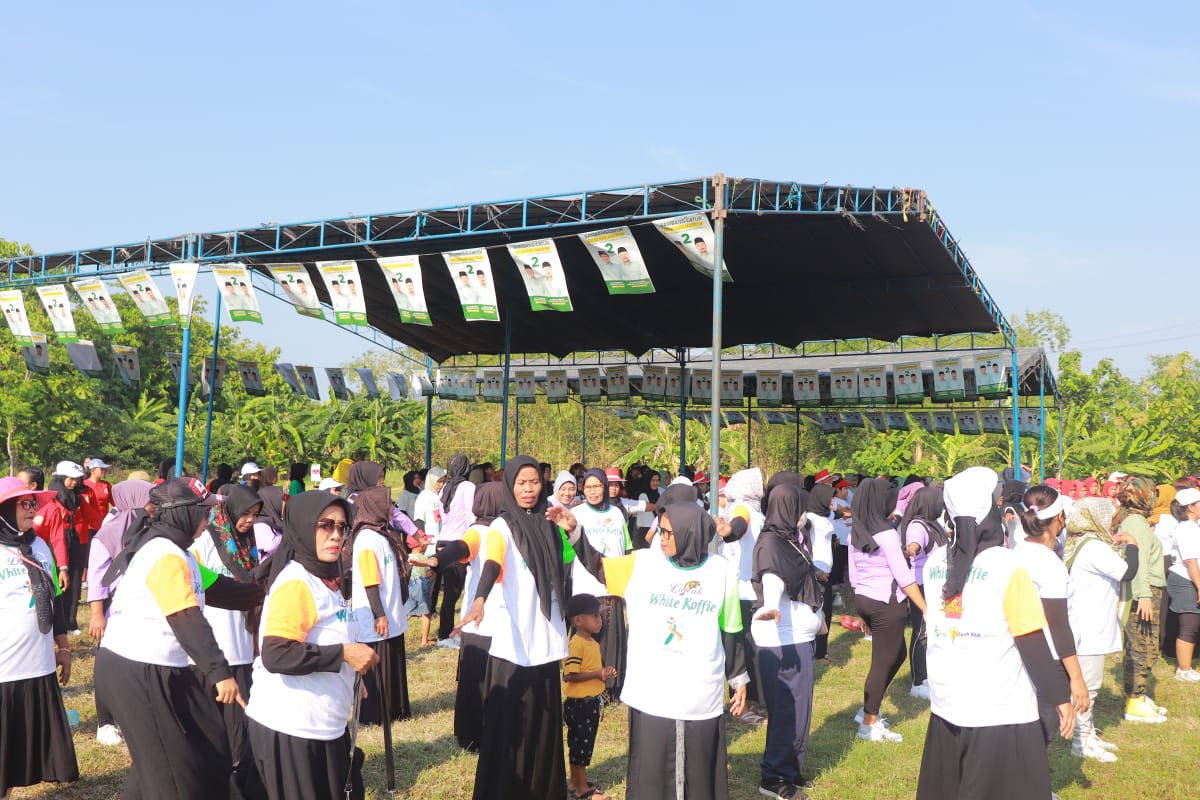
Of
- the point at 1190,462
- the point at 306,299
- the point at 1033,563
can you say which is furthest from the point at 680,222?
the point at 1190,462

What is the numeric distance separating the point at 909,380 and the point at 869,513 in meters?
11.2

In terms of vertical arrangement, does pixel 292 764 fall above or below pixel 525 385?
below

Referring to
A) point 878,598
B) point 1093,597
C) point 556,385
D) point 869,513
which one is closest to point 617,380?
point 556,385

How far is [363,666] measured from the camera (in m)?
3.34

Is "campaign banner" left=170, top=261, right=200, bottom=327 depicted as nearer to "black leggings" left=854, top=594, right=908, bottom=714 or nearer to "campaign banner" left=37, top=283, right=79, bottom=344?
"campaign banner" left=37, top=283, right=79, bottom=344

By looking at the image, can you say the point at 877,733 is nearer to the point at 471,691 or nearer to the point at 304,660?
the point at 471,691

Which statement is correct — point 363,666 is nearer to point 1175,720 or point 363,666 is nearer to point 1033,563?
point 1033,563

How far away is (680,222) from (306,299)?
4878mm

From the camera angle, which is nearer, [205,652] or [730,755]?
[205,652]

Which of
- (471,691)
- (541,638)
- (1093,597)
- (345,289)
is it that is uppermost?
(345,289)

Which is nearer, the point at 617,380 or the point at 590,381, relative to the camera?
the point at 617,380

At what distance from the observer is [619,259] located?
9.74 m

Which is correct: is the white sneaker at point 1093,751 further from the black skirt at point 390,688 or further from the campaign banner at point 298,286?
the campaign banner at point 298,286

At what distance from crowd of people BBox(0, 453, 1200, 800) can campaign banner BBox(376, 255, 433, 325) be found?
488 centimetres
